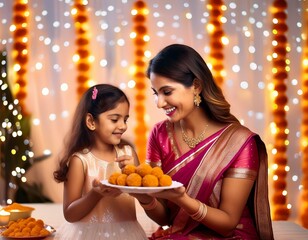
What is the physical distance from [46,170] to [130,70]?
3.19ft

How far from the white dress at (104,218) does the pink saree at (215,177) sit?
0.14m

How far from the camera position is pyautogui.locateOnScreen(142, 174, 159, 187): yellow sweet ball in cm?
192

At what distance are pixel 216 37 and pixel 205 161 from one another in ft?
7.58

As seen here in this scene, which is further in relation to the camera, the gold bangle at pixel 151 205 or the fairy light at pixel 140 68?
the fairy light at pixel 140 68

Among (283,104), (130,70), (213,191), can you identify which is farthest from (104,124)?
(283,104)

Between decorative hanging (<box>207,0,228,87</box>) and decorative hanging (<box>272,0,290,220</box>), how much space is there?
40cm

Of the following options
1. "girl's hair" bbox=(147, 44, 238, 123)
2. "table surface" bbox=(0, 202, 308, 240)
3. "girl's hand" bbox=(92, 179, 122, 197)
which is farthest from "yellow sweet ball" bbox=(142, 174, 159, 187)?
"table surface" bbox=(0, 202, 308, 240)

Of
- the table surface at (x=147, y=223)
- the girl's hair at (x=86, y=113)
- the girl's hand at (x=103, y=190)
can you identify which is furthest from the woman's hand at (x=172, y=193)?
the table surface at (x=147, y=223)

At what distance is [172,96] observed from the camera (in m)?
2.21

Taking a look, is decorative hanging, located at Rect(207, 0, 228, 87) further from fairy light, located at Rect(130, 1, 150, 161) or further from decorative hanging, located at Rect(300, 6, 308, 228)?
decorative hanging, located at Rect(300, 6, 308, 228)

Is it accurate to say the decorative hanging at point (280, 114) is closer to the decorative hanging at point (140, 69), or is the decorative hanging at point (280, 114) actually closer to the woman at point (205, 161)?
the decorative hanging at point (140, 69)

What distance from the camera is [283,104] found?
14.7 ft

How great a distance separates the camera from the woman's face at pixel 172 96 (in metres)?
2.21

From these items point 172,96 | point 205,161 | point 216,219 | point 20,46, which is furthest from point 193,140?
point 20,46
